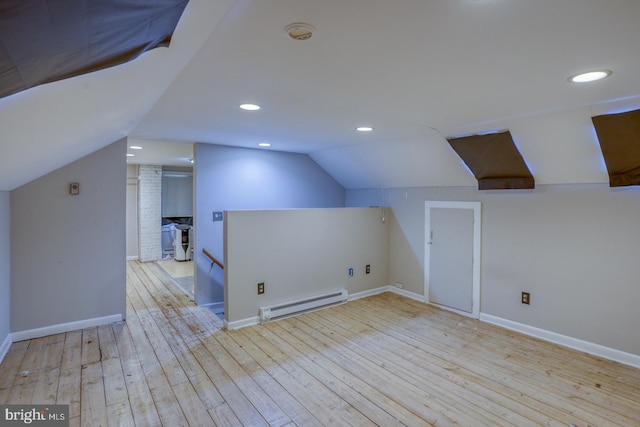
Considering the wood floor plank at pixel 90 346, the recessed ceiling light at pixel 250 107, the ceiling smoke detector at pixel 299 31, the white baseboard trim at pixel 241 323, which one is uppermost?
the recessed ceiling light at pixel 250 107

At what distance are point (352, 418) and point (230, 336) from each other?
1.67m

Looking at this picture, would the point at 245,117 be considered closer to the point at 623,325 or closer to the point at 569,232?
the point at 569,232

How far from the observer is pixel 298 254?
156 inches

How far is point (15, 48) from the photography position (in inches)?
22.0

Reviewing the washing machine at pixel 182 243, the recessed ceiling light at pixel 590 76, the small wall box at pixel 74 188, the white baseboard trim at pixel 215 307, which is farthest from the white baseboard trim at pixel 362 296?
the washing machine at pixel 182 243

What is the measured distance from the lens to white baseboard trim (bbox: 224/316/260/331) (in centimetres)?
344

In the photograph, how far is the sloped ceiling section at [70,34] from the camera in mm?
511

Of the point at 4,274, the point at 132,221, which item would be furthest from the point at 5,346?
the point at 132,221

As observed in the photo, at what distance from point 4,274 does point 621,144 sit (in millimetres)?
5265

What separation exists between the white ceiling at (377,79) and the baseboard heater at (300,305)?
2.03 metres

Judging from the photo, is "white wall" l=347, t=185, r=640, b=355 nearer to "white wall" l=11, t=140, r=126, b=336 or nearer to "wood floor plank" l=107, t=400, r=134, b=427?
"wood floor plank" l=107, t=400, r=134, b=427

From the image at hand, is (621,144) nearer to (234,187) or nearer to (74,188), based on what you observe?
(234,187)

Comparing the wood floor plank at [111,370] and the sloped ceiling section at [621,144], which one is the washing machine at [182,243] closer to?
the wood floor plank at [111,370]

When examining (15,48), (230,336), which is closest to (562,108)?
(15,48)
